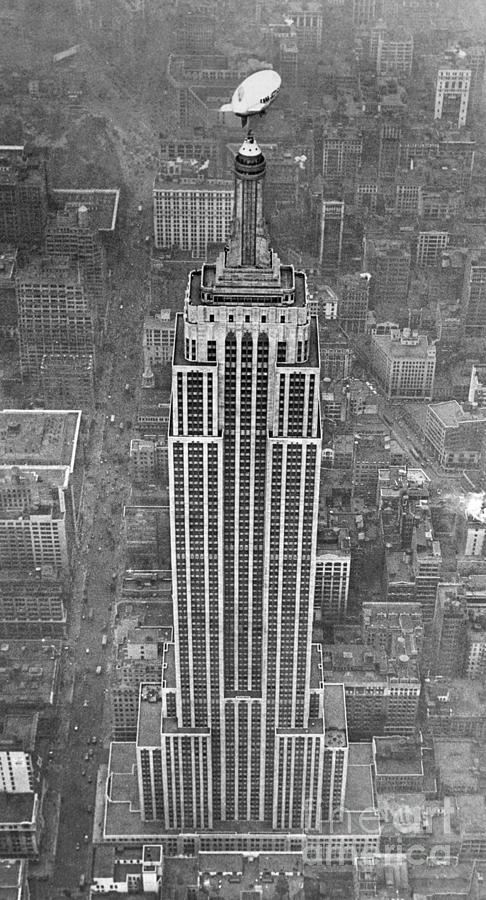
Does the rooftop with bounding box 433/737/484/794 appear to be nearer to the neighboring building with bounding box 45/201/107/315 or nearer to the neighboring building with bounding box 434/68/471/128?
the neighboring building with bounding box 45/201/107/315

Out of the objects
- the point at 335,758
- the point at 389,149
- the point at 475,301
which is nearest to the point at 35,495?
the point at 335,758

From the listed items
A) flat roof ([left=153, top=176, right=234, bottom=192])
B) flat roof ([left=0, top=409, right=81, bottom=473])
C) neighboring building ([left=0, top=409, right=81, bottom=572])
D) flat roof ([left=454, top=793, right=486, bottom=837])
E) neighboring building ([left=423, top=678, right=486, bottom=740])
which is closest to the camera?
flat roof ([left=454, top=793, right=486, bottom=837])

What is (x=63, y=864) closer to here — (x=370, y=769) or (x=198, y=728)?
(x=198, y=728)

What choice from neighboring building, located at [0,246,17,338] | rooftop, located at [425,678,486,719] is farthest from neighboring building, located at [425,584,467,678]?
neighboring building, located at [0,246,17,338]

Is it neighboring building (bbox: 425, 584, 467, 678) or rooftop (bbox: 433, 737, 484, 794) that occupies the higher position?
neighboring building (bbox: 425, 584, 467, 678)

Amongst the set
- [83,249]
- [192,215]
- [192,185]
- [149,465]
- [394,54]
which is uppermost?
[394,54]

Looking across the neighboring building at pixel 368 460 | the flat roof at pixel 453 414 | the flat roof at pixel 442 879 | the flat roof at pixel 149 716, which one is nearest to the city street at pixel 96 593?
the flat roof at pixel 149 716

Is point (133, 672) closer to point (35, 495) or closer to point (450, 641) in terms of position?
point (35, 495)
